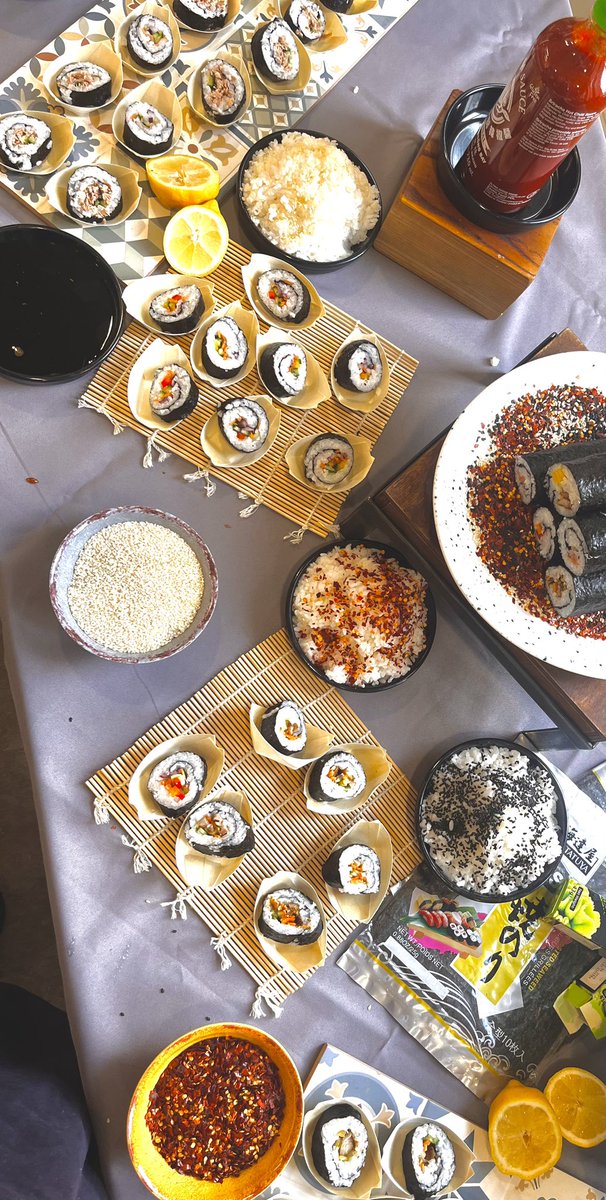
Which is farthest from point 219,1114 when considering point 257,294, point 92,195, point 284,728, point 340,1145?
point 92,195

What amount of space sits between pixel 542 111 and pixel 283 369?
2.25 ft

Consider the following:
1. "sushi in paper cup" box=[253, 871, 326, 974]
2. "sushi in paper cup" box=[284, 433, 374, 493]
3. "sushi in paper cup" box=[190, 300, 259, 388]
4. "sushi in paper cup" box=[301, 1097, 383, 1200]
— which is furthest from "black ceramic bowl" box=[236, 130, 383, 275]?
"sushi in paper cup" box=[301, 1097, 383, 1200]

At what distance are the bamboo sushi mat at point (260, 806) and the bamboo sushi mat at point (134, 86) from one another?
3.14 feet

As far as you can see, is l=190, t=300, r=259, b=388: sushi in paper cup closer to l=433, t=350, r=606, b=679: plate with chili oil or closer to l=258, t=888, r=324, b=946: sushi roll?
l=433, t=350, r=606, b=679: plate with chili oil

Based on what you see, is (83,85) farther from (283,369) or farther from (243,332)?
(283,369)

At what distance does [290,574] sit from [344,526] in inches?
6.7

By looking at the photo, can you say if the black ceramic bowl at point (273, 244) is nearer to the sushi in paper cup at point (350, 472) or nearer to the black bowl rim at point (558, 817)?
the sushi in paper cup at point (350, 472)

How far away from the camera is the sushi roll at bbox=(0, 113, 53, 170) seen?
1742 mm

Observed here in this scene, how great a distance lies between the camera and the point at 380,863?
1.75 m

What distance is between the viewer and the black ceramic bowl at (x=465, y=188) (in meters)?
1.73

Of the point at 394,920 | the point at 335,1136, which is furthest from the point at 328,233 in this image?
the point at 335,1136

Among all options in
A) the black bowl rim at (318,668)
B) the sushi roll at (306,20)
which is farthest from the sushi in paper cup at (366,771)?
the sushi roll at (306,20)

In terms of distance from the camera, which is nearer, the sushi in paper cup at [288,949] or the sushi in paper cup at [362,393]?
the sushi in paper cup at [288,949]

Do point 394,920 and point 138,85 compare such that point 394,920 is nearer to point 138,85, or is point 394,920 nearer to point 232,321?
point 232,321
